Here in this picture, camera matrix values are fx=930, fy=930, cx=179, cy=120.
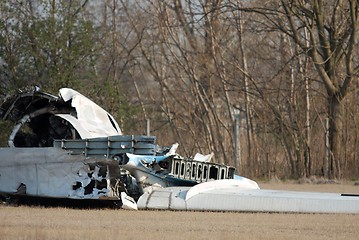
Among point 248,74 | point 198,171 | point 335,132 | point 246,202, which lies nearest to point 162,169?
point 198,171

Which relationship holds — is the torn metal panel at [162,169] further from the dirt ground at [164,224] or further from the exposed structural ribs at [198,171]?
the dirt ground at [164,224]

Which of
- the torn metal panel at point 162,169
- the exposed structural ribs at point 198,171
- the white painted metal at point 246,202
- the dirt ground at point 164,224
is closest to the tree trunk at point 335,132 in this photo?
the exposed structural ribs at point 198,171

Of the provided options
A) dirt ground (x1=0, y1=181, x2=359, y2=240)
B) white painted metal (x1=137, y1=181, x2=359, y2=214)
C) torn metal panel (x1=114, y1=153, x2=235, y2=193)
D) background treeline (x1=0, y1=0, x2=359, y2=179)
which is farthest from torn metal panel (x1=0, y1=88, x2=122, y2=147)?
background treeline (x1=0, y1=0, x2=359, y2=179)

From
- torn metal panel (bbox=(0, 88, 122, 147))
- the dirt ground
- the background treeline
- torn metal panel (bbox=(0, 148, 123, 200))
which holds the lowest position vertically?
the dirt ground

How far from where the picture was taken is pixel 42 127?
17.8 metres

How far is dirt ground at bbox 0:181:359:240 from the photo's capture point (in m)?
11.0

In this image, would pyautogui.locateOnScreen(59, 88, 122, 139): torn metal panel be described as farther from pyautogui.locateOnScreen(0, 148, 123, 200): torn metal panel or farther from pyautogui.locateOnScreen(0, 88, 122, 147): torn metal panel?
pyautogui.locateOnScreen(0, 148, 123, 200): torn metal panel

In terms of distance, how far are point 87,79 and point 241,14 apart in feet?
19.6

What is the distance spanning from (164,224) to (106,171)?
124 inches

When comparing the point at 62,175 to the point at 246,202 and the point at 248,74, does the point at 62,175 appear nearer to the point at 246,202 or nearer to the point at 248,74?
the point at 246,202

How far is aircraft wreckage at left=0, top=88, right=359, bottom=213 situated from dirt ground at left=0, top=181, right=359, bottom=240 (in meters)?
0.42

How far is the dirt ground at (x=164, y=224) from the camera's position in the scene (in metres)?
11.0

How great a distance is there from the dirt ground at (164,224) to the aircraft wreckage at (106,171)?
1.37ft

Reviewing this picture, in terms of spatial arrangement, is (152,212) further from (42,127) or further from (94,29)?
(94,29)
